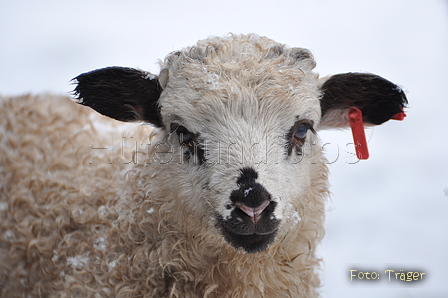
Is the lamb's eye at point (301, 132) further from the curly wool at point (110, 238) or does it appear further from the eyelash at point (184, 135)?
the eyelash at point (184, 135)

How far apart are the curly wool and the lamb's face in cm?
23

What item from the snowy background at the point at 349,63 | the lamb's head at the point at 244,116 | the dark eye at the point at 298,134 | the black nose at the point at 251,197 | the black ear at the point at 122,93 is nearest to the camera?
the black nose at the point at 251,197

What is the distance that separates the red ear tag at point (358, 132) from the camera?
2.95 m

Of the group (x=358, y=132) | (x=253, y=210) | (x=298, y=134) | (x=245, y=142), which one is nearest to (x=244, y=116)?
(x=245, y=142)

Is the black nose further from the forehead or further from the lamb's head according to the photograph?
the forehead

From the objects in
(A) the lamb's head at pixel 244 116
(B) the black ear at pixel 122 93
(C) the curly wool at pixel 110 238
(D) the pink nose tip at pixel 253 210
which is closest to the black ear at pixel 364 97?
(A) the lamb's head at pixel 244 116

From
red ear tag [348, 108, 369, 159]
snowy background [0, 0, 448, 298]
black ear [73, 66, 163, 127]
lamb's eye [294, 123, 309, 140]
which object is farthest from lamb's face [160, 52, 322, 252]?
snowy background [0, 0, 448, 298]

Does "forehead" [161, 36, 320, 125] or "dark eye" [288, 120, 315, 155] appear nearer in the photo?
"forehead" [161, 36, 320, 125]

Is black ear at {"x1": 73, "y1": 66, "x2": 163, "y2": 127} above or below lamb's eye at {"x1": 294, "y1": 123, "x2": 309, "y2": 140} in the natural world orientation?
above

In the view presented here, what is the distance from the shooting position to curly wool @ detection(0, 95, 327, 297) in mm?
2625

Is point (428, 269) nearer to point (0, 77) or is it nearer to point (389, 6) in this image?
point (389, 6)

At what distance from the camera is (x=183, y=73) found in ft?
8.50

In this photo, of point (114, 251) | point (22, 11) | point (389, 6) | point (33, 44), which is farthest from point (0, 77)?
point (389, 6)

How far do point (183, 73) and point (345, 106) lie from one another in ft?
4.03
